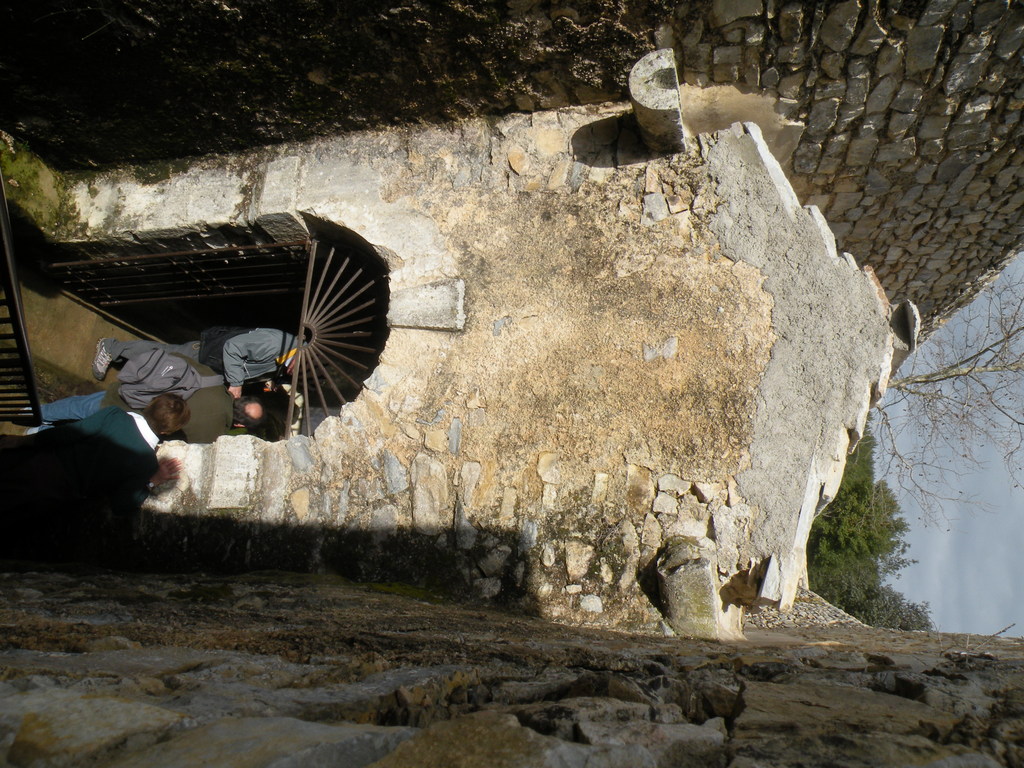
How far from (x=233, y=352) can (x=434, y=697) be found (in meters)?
3.54

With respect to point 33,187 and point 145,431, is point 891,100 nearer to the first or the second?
point 145,431

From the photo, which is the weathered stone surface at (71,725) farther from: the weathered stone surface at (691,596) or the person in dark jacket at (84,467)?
the person in dark jacket at (84,467)

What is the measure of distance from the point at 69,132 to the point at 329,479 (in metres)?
2.45

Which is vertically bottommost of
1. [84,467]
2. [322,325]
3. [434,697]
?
[434,697]

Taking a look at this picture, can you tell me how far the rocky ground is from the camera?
0.96 meters

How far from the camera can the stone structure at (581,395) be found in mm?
3070

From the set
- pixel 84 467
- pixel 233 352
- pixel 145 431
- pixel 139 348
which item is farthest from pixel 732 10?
pixel 139 348

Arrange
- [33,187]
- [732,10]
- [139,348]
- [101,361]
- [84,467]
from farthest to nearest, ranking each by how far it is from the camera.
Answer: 1. [101,361]
2. [139,348]
3. [33,187]
4. [84,467]
5. [732,10]

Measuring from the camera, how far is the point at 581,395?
3291mm

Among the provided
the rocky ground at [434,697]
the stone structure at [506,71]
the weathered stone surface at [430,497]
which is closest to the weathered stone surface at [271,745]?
the rocky ground at [434,697]

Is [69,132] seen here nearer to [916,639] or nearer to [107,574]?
[107,574]

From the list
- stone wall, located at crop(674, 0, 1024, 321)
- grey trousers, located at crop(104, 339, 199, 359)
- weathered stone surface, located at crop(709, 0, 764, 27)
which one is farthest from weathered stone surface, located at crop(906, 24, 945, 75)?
grey trousers, located at crop(104, 339, 199, 359)

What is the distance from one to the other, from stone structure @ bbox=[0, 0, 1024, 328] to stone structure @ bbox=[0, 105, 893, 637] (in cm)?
31

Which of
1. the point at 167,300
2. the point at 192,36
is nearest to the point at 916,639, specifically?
the point at 192,36
